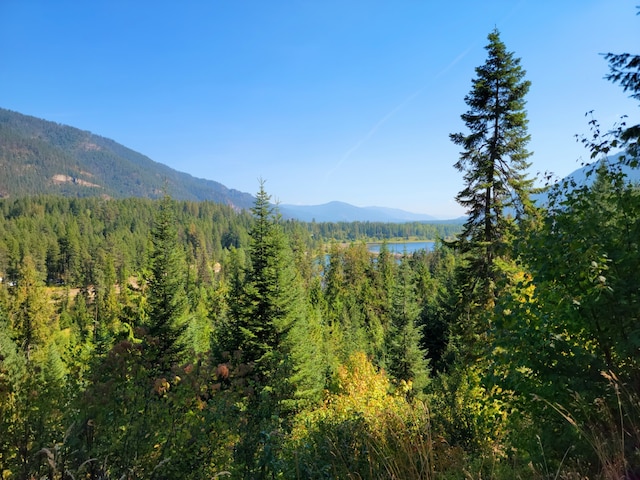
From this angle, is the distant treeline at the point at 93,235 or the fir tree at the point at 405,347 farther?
the distant treeline at the point at 93,235

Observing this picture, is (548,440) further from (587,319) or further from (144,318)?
(144,318)

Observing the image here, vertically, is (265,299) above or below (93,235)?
above

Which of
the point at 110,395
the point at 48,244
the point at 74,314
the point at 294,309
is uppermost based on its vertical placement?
the point at 110,395

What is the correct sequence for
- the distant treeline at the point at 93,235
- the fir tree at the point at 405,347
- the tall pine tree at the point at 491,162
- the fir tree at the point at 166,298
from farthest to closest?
the distant treeline at the point at 93,235 < the fir tree at the point at 405,347 < the fir tree at the point at 166,298 < the tall pine tree at the point at 491,162

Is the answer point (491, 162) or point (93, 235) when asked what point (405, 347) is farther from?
point (93, 235)

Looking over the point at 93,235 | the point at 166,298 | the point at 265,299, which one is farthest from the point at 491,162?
the point at 93,235

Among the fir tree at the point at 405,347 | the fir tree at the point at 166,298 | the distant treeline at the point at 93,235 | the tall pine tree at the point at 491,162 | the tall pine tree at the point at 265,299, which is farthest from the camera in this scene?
the distant treeline at the point at 93,235

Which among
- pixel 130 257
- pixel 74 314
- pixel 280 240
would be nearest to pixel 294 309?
pixel 280 240

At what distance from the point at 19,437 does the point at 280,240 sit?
13.7 metres

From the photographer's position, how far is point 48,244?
92.9 m

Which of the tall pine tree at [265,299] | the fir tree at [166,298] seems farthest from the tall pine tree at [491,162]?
the fir tree at [166,298]

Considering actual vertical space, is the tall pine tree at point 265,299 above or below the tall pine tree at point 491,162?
below

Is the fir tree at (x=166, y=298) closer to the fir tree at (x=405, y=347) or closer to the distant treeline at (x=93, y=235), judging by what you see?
the fir tree at (x=405, y=347)

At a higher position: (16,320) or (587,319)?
(587,319)
